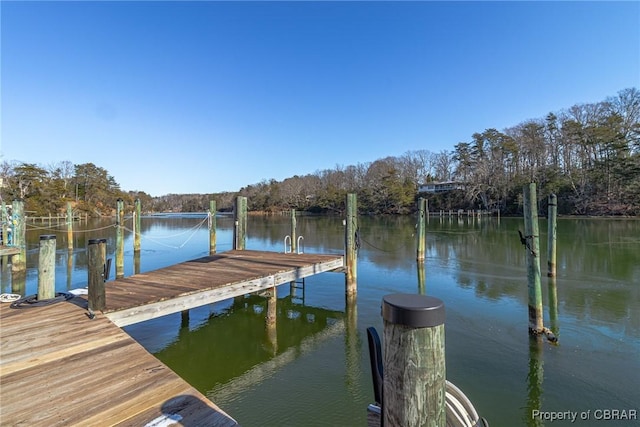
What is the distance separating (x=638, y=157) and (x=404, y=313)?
4718 centimetres

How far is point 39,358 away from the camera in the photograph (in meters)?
3.10

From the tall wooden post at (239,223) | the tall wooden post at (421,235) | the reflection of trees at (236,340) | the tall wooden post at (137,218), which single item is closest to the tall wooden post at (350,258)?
the reflection of trees at (236,340)

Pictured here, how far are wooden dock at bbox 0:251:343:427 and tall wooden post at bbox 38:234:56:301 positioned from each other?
0.89 ft

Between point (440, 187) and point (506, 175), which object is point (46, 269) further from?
point (440, 187)

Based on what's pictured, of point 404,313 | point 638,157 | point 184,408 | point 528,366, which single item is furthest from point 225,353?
point 638,157

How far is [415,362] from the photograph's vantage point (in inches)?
52.8

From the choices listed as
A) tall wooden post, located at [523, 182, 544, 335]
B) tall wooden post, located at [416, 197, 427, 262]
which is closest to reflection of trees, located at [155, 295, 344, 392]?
tall wooden post, located at [523, 182, 544, 335]

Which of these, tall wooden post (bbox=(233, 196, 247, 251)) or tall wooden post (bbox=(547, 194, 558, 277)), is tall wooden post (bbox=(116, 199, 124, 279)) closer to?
tall wooden post (bbox=(233, 196, 247, 251))

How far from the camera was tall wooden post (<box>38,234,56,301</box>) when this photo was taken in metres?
4.76

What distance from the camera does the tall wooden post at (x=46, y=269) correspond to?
15.6 ft

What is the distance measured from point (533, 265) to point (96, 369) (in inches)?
253

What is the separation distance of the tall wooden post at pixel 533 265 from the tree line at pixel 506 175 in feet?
131

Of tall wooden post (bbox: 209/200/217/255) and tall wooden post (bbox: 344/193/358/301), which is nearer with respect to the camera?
tall wooden post (bbox: 344/193/358/301)

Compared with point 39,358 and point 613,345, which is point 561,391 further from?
point 39,358
